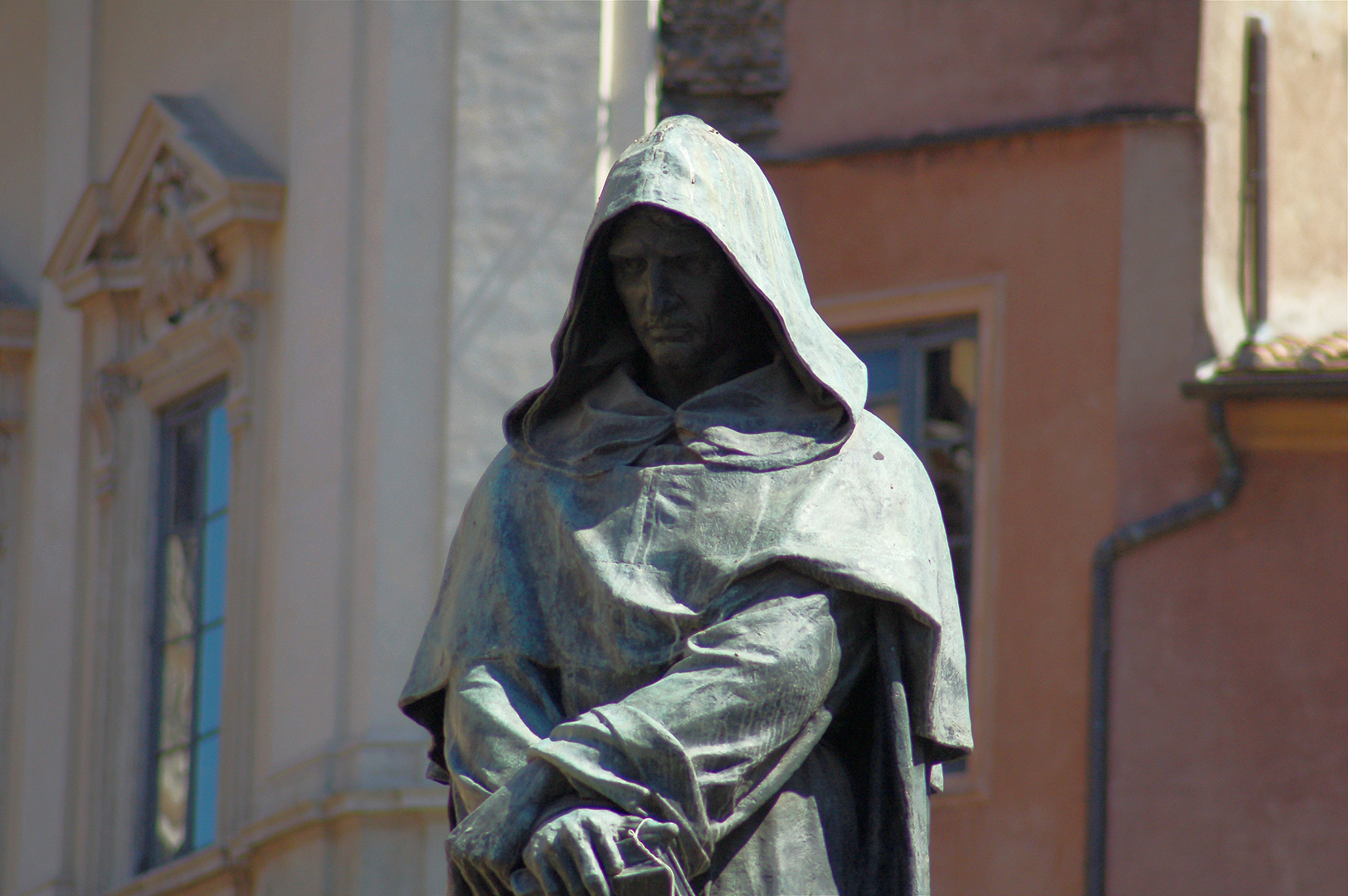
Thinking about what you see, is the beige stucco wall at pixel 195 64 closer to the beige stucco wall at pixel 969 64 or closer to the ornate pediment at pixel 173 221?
the ornate pediment at pixel 173 221

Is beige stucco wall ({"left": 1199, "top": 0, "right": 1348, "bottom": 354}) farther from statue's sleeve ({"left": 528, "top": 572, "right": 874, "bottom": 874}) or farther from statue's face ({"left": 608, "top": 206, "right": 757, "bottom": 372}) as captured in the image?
statue's sleeve ({"left": 528, "top": 572, "right": 874, "bottom": 874})

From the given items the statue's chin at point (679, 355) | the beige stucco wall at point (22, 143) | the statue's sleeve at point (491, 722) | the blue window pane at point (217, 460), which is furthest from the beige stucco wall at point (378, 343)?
the statue's sleeve at point (491, 722)

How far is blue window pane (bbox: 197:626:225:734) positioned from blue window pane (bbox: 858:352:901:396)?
328 cm

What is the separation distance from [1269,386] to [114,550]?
19.6 ft

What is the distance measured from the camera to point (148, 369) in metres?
17.9

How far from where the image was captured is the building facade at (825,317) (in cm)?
1494

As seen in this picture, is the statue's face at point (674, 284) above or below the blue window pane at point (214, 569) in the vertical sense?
above

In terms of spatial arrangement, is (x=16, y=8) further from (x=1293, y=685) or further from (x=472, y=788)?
(x=472, y=788)

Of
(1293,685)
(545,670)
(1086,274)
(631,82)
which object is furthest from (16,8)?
(545,670)

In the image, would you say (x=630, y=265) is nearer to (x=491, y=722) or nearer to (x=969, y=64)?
(x=491, y=722)

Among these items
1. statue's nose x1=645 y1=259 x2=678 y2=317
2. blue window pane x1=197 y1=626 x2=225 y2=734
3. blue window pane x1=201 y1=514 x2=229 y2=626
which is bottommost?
blue window pane x1=197 y1=626 x2=225 y2=734

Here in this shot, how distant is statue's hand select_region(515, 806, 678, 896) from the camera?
17.6ft

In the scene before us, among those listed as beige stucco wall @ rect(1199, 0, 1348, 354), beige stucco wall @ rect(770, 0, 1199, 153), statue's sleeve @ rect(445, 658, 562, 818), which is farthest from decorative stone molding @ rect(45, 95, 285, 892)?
statue's sleeve @ rect(445, 658, 562, 818)

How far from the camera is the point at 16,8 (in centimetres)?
1953
